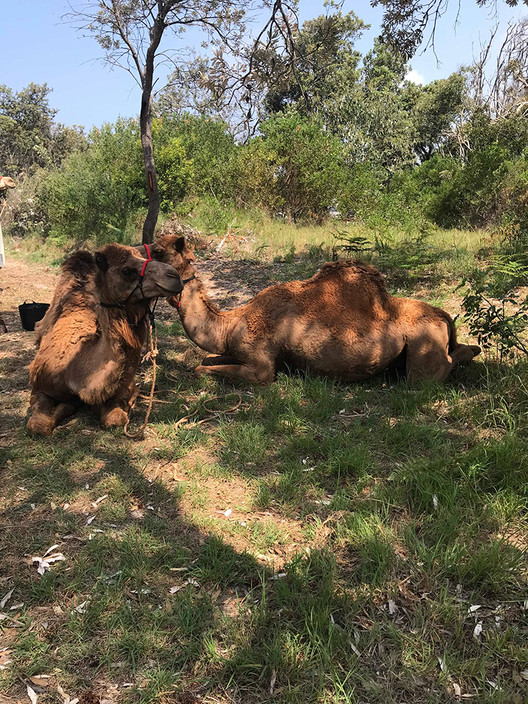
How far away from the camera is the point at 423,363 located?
4.78 m

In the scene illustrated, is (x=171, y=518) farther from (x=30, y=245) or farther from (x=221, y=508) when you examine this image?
(x=30, y=245)

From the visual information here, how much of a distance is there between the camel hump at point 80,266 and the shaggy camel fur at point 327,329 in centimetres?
66

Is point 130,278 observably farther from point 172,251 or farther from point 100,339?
point 172,251

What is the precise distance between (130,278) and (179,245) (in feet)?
4.75

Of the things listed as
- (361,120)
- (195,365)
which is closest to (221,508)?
(195,365)

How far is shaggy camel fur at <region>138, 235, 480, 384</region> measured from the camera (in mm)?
4848

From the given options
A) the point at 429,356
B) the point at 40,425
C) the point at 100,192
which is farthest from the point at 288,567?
the point at 100,192

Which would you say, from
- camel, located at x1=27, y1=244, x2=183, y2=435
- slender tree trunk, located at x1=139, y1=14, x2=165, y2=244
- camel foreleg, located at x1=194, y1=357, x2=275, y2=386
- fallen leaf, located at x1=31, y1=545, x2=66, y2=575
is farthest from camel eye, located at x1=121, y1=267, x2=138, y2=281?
slender tree trunk, located at x1=139, y1=14, x2=165, y2=244

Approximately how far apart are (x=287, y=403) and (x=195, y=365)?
1.63m

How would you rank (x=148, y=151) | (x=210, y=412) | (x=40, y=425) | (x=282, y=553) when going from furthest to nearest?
(x=148, y=151)
(x=210, y=412)
(x=40, y=425)
(x=282, y=553)

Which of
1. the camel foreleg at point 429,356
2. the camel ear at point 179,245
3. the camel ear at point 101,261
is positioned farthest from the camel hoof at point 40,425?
the camel foreleg at point 429,356

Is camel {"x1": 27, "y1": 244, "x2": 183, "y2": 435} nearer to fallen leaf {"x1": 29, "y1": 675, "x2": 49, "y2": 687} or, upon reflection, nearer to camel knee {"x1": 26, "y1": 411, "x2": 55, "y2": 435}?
camel knee {"x1": 26, "y1": 411, "x2": 55, "y2": 435}

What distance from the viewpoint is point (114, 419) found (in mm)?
4254

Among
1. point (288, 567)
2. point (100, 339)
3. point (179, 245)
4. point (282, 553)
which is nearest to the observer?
point (288, 567)
